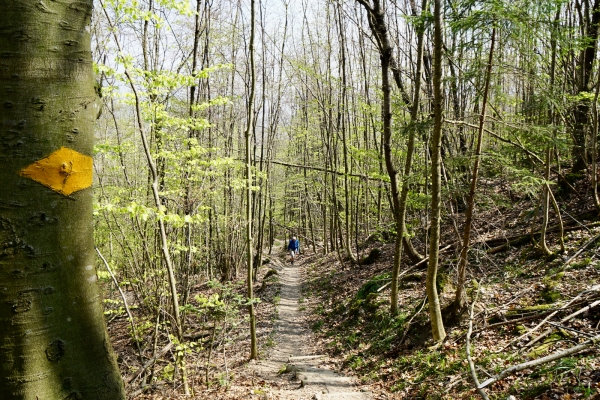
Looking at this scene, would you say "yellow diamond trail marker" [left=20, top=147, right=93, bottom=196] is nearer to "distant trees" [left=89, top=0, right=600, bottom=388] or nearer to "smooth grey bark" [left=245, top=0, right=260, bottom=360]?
"distant trees" [left=89, top=0, right=600, bottom=388]

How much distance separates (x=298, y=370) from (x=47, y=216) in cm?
645

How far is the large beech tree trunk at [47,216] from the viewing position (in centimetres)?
125

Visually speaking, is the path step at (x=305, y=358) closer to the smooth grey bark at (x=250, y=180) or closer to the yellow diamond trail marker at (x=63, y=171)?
the smooth grey bark at (x=250, y=180)

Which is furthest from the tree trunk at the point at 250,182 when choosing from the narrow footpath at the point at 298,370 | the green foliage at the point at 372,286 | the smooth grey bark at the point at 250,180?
the green foliage at the point at 372,286

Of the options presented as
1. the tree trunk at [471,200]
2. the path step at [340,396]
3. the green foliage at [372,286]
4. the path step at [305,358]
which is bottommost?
the path step at [305,358]

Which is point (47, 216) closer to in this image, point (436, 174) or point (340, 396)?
point (436, 174)

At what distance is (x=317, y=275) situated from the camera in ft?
54.5

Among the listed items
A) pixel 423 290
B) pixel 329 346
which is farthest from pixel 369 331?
pixel 423 290

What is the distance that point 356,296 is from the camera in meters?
10.1

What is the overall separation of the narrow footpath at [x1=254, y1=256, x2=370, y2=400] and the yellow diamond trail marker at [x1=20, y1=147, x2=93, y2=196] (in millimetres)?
4958

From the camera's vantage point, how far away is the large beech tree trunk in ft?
4.11

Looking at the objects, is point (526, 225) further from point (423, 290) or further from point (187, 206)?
point (187, 206)

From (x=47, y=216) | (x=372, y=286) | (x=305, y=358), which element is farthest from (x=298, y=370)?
(x=47, y=216)

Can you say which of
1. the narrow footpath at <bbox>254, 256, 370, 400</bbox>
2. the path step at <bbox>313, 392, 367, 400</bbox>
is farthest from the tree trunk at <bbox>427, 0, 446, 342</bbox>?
the narrow footpath at <bbox>254, 256, 370, 400</bbox>
